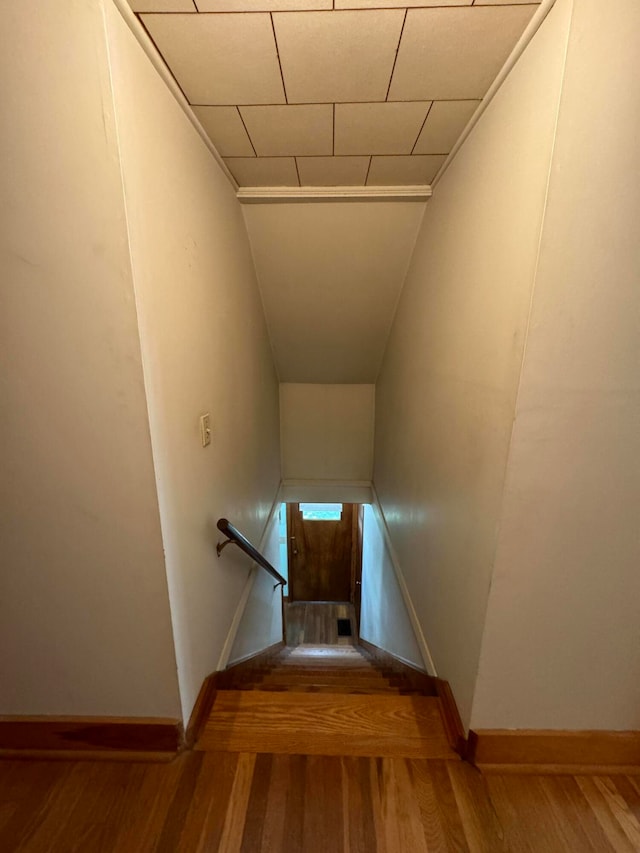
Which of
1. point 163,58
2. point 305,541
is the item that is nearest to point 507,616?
point 163,58

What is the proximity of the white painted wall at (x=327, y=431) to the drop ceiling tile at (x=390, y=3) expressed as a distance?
2.81 m

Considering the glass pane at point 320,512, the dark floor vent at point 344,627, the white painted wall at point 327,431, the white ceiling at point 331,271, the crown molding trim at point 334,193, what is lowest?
the dark floor vent at point 344,627

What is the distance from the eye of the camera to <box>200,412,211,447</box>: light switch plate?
124 centimetres

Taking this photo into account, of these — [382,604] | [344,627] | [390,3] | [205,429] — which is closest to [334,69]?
[390,3]

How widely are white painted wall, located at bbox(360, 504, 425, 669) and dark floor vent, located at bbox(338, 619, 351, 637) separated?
1015mm

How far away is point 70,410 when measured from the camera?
88 centimetres

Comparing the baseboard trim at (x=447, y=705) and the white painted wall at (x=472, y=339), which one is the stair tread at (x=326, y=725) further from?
the white painted wall at (x=472, y=339)

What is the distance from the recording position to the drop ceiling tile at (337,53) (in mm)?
812

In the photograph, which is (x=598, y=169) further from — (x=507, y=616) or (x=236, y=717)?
(x=236, y=717)

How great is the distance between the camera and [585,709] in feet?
3.62

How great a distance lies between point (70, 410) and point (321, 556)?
4.85 metres

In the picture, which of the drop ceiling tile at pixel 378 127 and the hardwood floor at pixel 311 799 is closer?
the hardwood floor at pixel 311 799

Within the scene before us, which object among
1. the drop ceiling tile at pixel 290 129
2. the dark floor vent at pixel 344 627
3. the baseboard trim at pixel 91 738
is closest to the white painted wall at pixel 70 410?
the baseboard trim at pixel 91 738

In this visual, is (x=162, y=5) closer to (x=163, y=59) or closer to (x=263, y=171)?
(x=163, y=59)
